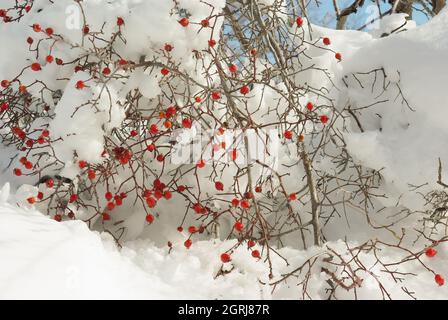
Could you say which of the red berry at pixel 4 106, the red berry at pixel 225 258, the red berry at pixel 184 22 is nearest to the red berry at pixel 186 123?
the red berry at pixel 184 22

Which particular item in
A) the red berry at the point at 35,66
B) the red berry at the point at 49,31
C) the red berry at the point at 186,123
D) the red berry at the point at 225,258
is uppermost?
the red berry at the point at 49,31

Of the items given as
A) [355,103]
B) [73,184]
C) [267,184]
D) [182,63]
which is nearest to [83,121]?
[73,184]

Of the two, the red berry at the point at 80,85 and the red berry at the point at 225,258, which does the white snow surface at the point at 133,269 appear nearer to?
the red berry at the point at 225,258

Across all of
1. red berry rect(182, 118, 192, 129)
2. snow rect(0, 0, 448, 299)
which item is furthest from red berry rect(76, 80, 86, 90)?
red berry rect(182, 118, 192, 129)

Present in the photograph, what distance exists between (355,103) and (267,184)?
0.70 m

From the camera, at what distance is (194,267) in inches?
82.6

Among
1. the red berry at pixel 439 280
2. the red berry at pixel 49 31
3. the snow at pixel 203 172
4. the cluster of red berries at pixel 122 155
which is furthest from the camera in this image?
the red berry at pixel 49 31

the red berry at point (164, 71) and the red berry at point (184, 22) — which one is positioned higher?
the red berry at point (184, 22)

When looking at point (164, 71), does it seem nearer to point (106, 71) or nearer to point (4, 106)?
point (106, 71)

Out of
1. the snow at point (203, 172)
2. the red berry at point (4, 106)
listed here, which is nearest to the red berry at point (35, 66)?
the snow at point (203, 172)

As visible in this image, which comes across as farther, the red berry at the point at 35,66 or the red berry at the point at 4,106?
the red berry at the point at 4,106

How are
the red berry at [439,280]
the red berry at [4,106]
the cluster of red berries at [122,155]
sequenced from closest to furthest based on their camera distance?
the red berry at [439,280] → the cluster of red berries at [122,155] → the red berry at [4,106]

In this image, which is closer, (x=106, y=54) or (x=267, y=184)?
(x=106, y=54)
